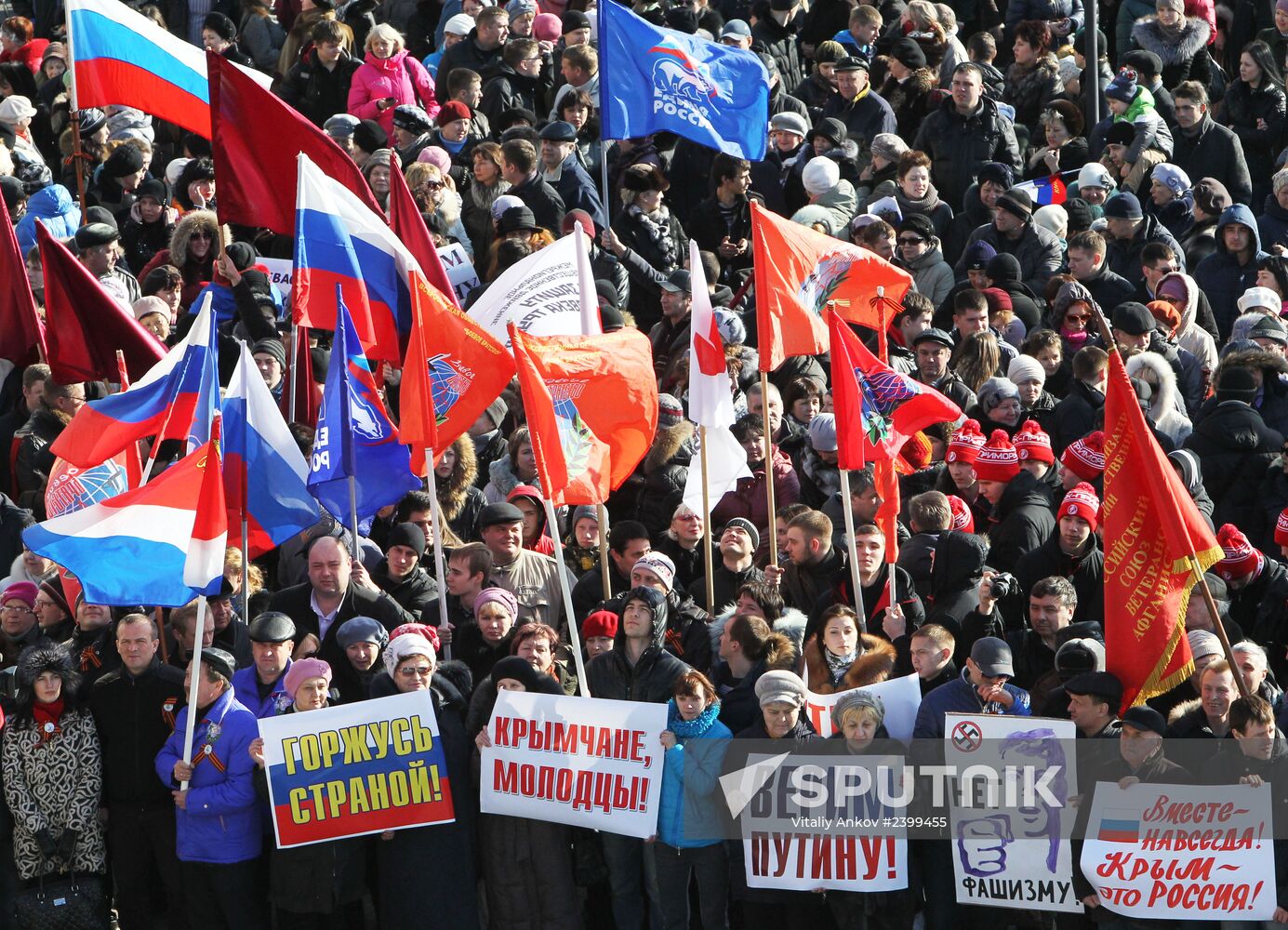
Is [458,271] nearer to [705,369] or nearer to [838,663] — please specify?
[705,369]

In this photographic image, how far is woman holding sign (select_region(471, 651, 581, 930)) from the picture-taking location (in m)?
9.75

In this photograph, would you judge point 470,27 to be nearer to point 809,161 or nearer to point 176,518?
point 809,161

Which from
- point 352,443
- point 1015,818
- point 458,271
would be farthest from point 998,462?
point 458,271

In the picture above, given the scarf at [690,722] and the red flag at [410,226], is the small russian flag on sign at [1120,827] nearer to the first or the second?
the scarf at [690,722]

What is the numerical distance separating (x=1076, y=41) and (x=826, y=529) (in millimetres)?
9837

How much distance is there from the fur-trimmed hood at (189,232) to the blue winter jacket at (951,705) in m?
6.76

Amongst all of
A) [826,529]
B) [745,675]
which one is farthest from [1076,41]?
[745,675]

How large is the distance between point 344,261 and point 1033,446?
3740mm

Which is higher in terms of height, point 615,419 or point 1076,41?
point 615,419

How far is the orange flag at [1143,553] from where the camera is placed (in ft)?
30.9

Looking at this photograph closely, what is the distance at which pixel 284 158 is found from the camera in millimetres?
12516

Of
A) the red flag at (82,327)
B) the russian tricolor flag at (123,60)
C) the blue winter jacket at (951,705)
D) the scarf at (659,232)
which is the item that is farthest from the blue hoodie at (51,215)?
the blue winter jacket at (951,705)

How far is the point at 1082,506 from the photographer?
10.6m

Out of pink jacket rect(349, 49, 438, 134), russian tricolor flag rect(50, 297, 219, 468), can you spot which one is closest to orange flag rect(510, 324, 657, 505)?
russian tricolor flag rect(50, 297, 219, 468)
